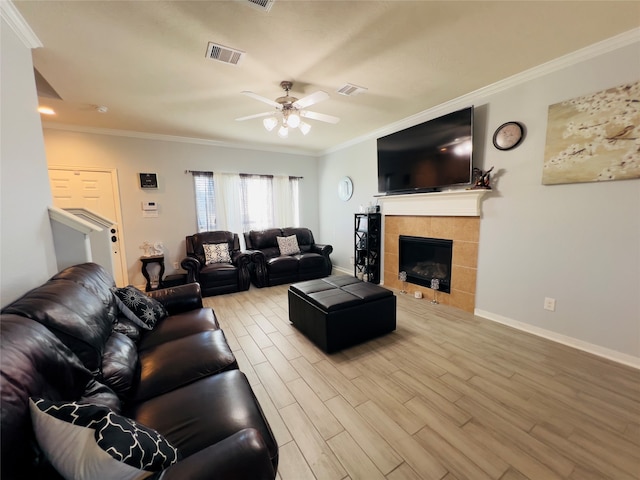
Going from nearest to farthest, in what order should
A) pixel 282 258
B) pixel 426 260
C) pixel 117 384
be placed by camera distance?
pixel 117 384 < pixel 426 260 < pixel 282 258

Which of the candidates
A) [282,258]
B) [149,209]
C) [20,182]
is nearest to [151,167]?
[149,209]

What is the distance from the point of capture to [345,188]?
5.01 m

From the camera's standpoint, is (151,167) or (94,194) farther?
(151,167)

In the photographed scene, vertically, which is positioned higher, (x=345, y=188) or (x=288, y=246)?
(x=345, y=188)

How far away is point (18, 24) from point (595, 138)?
429 centimetres

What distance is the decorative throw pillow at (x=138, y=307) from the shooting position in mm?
1807

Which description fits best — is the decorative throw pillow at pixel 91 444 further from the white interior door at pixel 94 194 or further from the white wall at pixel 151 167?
the white wall at pixel 151 167

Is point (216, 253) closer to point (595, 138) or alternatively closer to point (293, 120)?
point (293, 120)

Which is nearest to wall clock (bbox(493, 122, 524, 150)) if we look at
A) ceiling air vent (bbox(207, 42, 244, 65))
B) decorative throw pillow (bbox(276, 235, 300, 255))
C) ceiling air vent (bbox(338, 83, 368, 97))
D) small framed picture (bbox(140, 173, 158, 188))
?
ceiling air vent (bbox(338, 83, 368, 97))

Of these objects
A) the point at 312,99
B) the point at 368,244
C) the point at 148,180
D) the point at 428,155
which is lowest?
the point at 368,244

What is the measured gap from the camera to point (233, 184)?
485 cm

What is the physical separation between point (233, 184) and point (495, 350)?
4584mm

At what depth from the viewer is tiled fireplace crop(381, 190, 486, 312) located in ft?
9.87

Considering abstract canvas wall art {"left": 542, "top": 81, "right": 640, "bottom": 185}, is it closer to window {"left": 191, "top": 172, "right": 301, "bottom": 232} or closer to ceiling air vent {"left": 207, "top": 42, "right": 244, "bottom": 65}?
ceiling air vent {"left": 207, "top": 42, "right": 244, "bottom": 65}
